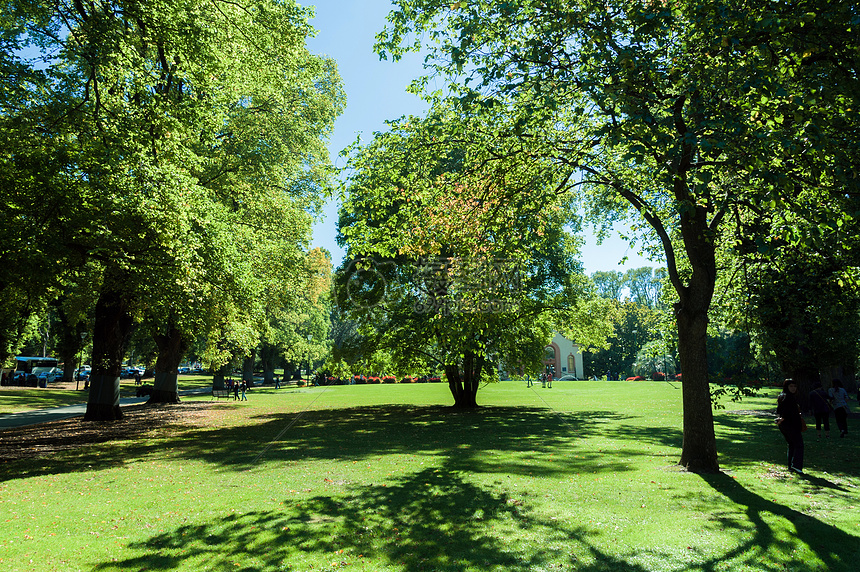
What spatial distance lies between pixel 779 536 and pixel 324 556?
17.5ft

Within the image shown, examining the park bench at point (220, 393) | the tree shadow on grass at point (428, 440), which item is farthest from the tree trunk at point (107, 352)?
the park bench at point (220, 393)

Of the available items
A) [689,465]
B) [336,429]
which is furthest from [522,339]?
[689,465]

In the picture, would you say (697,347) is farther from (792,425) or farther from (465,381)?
(465,381)

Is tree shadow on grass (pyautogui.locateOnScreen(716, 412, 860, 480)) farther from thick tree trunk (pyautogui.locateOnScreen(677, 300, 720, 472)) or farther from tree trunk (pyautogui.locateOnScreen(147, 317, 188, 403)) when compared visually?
tree trunk (pyautogui.locateOnScreen(147, 317, 188, 403))

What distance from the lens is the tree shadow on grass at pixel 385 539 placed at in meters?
5.62

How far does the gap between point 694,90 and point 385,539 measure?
23.4ft

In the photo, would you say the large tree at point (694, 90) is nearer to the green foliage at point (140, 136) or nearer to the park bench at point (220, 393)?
the green foliage at point (140, 136)

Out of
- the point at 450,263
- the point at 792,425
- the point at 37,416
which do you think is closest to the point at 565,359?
the point at 450,263

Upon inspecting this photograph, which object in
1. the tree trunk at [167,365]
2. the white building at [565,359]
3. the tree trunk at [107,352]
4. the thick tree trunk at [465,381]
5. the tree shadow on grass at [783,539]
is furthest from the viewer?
the white building at [565,359]

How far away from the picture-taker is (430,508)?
7.70 m

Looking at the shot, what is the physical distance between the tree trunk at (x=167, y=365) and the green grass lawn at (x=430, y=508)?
49.7 ft

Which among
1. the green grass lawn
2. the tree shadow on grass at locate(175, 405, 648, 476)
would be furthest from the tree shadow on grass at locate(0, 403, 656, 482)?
the green grass lawn

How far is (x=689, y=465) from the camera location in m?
9.80

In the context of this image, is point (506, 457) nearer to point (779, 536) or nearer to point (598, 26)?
point (779, 536)
